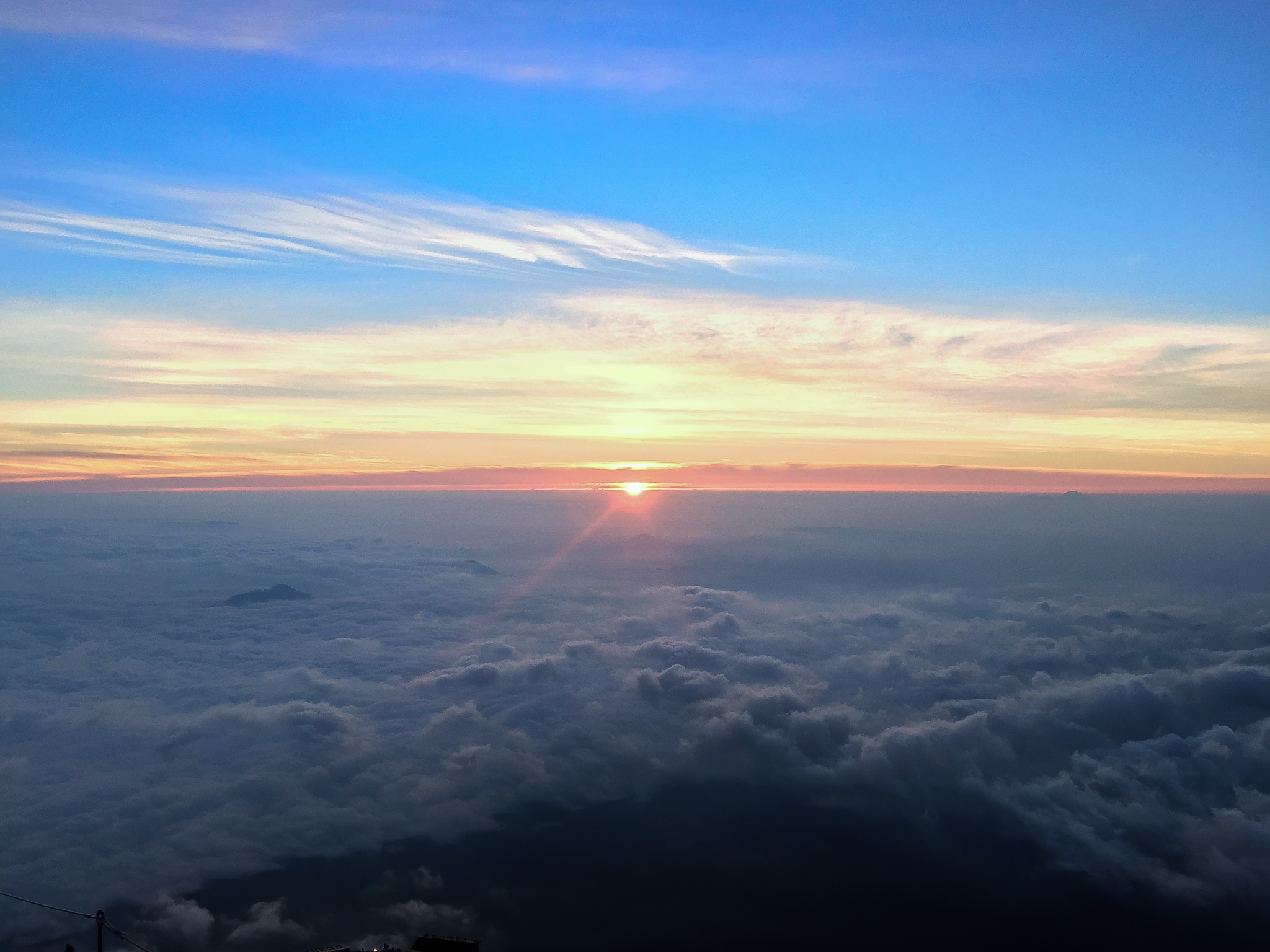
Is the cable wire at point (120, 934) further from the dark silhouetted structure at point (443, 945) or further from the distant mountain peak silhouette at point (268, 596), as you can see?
the distant mountain peak silhouette at point (268, 596)

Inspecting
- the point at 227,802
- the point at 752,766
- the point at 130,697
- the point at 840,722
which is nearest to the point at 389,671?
the point at 130,697

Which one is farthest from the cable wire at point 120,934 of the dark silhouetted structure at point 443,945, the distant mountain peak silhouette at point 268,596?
the distant mountain peak silhouette at point 268,596

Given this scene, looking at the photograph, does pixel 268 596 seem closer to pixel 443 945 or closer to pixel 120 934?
pixel 120 934

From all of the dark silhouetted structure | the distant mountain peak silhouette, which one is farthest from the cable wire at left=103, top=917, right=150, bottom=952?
the distant mountain peak silhouette

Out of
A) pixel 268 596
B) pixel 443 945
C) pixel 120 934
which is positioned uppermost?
pixel 120 934

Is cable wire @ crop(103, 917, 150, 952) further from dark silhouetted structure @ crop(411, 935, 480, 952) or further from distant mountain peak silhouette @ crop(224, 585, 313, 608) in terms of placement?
distant mountain peak silhouette @ crop(224, 585, 313, 608)

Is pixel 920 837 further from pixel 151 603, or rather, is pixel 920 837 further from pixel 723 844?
pixel 151 603

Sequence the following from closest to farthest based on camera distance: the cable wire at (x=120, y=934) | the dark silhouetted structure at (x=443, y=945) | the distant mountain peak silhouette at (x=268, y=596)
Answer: the cable wire at (x=120, y=934) → the dark silhouetted structure at (x=443, y=945) → the distant mountain peak silhouette at (x=268, y=596)

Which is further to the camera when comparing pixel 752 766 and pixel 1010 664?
pixel 1010 664

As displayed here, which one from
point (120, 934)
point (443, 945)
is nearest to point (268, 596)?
point (120, 934)
